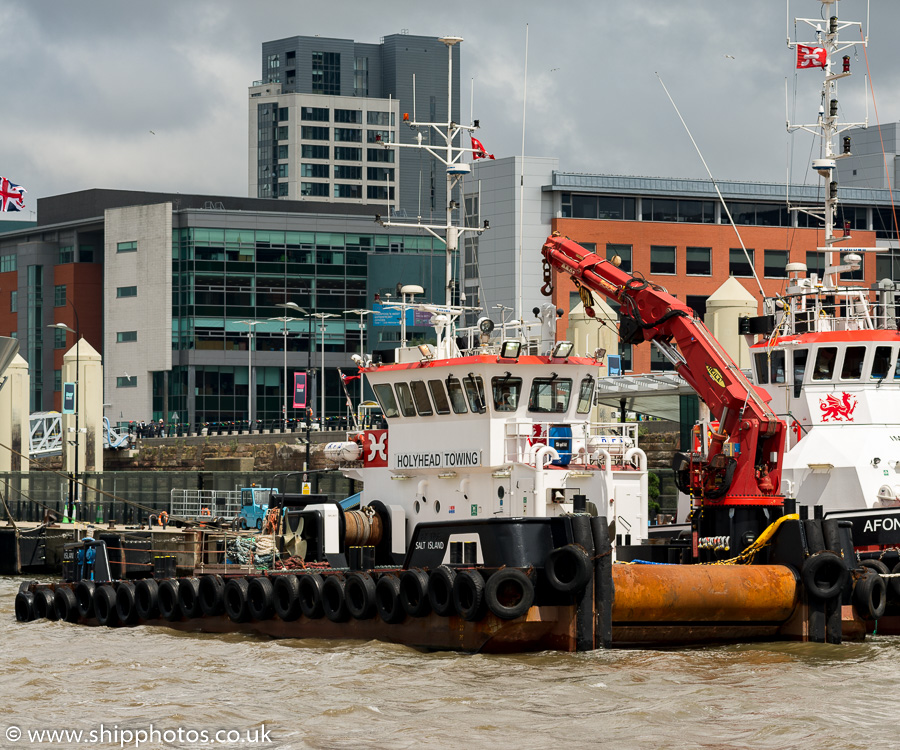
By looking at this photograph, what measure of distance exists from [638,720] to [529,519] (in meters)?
4.87

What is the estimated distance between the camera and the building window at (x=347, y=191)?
523 feet

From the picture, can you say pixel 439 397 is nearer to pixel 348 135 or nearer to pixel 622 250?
pixel 622 250

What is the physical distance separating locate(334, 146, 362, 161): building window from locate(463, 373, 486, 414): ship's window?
13637 cm

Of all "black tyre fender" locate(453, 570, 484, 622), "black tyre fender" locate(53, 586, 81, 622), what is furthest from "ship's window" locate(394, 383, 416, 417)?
"black tyre fender" locate(53, 586, 81, 622)

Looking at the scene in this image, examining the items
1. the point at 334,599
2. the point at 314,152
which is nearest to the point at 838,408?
the point at 334,599

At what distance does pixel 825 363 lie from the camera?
2775 cm

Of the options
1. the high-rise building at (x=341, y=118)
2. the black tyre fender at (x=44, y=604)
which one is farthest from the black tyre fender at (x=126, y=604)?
the high-rise building at (x=341, y=118)

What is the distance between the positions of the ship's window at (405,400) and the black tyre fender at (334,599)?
508 centimetres

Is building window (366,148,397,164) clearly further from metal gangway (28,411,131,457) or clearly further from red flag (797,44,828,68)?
red flag (797,44,828,68)

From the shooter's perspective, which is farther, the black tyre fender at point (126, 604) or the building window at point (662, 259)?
the building window at point (662, 259)

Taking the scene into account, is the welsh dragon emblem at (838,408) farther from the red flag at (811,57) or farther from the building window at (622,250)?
the building window at (622,250)

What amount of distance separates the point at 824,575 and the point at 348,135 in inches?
5618

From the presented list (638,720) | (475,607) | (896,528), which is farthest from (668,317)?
(638,720)

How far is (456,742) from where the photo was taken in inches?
611
